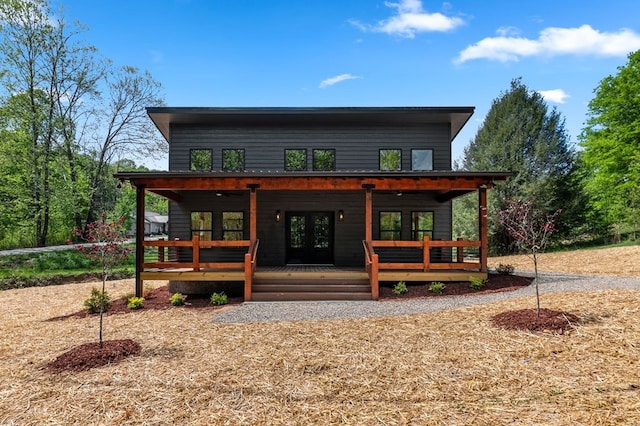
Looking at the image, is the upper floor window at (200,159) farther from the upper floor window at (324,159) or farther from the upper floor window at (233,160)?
the upper floor window at (324,159)

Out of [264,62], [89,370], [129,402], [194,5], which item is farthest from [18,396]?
[264,62]

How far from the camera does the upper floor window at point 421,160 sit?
13.5 meters

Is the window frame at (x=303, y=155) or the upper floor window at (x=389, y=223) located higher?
the window frame at (x=303, y=155)

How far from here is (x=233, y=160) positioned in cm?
1352

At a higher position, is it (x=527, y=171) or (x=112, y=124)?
(x=112, y=124)

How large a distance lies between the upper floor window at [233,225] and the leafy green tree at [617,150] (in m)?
22.2

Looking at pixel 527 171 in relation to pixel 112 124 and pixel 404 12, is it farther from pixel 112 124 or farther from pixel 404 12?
pixel 112 124

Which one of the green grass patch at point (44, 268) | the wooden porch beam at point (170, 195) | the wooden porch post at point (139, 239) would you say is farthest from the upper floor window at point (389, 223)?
the green grass patch at point (44, 268)

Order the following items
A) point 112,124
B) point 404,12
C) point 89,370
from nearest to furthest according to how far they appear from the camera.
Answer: point 89,370, point 404,12, point 112,124

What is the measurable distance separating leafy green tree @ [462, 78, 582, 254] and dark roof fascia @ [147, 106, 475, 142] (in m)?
10.3

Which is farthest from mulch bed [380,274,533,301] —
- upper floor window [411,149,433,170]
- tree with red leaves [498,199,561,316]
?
upper floor window [411,149,433,170]

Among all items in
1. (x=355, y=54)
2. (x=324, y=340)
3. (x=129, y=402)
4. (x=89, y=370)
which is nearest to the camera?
(x=129, y=402)

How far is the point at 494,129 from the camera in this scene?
23.8 metres

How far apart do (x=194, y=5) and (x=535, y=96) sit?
833 inches
